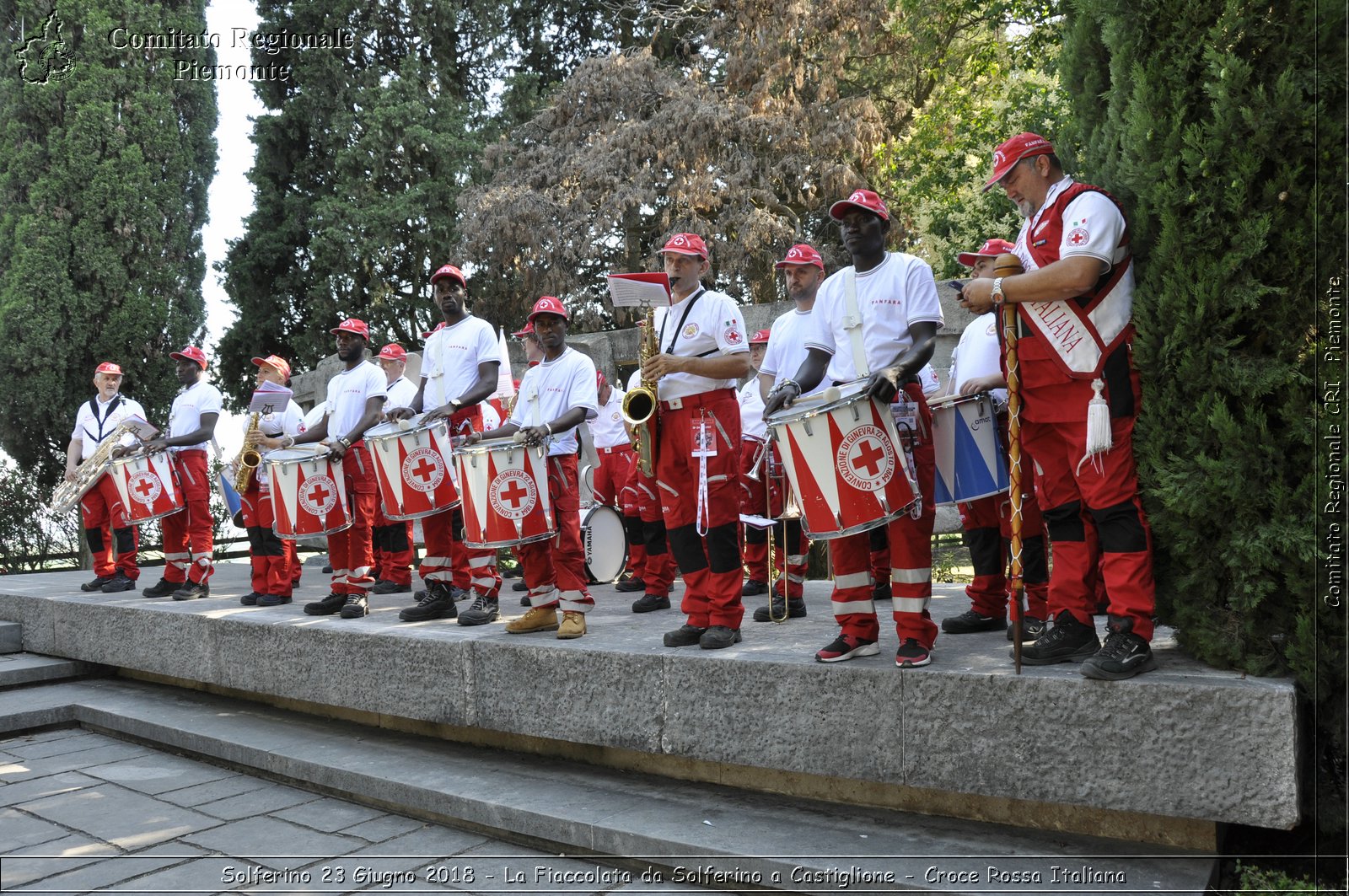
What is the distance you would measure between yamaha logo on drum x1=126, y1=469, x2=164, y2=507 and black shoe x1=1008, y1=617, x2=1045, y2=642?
7.06 meters

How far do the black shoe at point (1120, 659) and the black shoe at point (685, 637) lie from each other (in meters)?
1.90

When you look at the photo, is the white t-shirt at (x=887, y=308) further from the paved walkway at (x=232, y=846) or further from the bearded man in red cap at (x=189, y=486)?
the bearded man in red cap at (x=189, y=486)

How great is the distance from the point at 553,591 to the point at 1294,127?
407 centimetres

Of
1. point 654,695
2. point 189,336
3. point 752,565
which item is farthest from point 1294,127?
point 189,336

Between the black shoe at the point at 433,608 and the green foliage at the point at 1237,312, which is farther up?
the green foliage at the point at 1237,312

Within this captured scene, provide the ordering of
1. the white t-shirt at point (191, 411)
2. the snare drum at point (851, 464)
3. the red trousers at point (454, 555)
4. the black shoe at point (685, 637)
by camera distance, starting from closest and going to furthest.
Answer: the snare drum at point (851, 464) → the black shoe at point (685, 637) → the red trousers at point (454, 555) → the white t-shirt at point (191, 411)

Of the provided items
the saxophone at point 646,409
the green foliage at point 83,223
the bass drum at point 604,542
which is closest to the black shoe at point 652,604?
the bass drum at point 604,542

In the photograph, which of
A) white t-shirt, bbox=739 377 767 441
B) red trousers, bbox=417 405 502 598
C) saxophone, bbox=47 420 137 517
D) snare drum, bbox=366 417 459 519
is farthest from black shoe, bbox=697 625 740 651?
saxophone, bbox=47 420 137 517

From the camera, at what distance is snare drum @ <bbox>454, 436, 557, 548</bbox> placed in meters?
5.62

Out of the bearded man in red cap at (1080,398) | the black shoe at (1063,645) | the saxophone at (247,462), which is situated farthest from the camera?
the saxophone at (247,462)

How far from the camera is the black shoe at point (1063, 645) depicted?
12.6 feet

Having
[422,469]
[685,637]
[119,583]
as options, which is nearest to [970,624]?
[685,637]

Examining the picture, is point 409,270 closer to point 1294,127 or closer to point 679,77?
point 679,77

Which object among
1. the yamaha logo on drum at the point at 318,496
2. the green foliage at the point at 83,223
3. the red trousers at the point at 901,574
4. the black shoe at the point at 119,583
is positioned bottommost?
the black shoe at the point at 119,583
